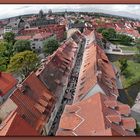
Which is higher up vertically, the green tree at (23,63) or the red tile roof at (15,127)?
the green tree at (23,63)

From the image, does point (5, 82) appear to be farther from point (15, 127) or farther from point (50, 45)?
point (50, 45)

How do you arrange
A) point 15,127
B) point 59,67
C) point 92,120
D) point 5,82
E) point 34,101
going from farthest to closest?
point 59,67, point 34,101, point 5,82, point 92,120, point 15,127

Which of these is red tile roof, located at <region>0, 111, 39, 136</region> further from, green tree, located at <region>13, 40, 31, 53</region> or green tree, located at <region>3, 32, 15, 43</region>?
green tree, located at <region>3, 32, 15, 43</region>

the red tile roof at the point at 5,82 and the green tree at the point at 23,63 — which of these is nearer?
the red tile roof at the point at 5,82

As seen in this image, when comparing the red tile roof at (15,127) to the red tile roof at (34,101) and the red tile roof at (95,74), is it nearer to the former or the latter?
the red tile roof at (34,101)

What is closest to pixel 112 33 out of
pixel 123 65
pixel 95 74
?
pixel 123 65

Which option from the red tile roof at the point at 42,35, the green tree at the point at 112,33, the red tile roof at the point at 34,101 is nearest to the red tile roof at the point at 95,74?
the green tree at the point at 112,33
